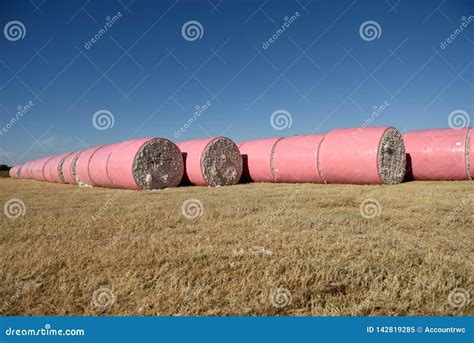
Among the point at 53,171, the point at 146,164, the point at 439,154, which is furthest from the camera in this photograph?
the point at 53,171

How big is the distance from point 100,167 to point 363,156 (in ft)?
31.4

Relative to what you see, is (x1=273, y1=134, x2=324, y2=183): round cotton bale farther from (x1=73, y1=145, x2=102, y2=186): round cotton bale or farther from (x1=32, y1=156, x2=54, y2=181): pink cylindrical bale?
(x1=32, y1=156, x2=54, y2=181): pink cylindrical bale

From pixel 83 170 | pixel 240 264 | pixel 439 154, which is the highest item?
pixel 439 154

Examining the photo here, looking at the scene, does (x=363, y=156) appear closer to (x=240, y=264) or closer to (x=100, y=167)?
(x=240, y=264)

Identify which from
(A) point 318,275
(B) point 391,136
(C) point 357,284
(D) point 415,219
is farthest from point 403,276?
(B) point 391,136

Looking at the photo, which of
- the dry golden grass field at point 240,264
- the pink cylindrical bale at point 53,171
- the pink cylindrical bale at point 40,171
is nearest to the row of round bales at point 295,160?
the dry golden grass field at point 240,264

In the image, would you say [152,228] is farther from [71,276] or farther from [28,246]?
[71,276]

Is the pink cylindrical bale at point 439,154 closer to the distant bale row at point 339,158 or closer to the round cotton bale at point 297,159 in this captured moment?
the distant bale row at point 339,158

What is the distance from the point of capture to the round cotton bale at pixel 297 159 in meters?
12.9

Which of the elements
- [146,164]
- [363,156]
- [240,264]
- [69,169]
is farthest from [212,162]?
[240,264]

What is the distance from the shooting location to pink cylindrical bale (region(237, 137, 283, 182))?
48.4 ft

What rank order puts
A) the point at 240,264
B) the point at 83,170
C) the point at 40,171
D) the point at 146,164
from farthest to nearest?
1. the point at 40,171
2. the point at 83,170
3. the point at 146,164
4. the point at 240,264

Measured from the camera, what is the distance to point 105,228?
5465 millimetres

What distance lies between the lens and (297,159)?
43.9 ft
